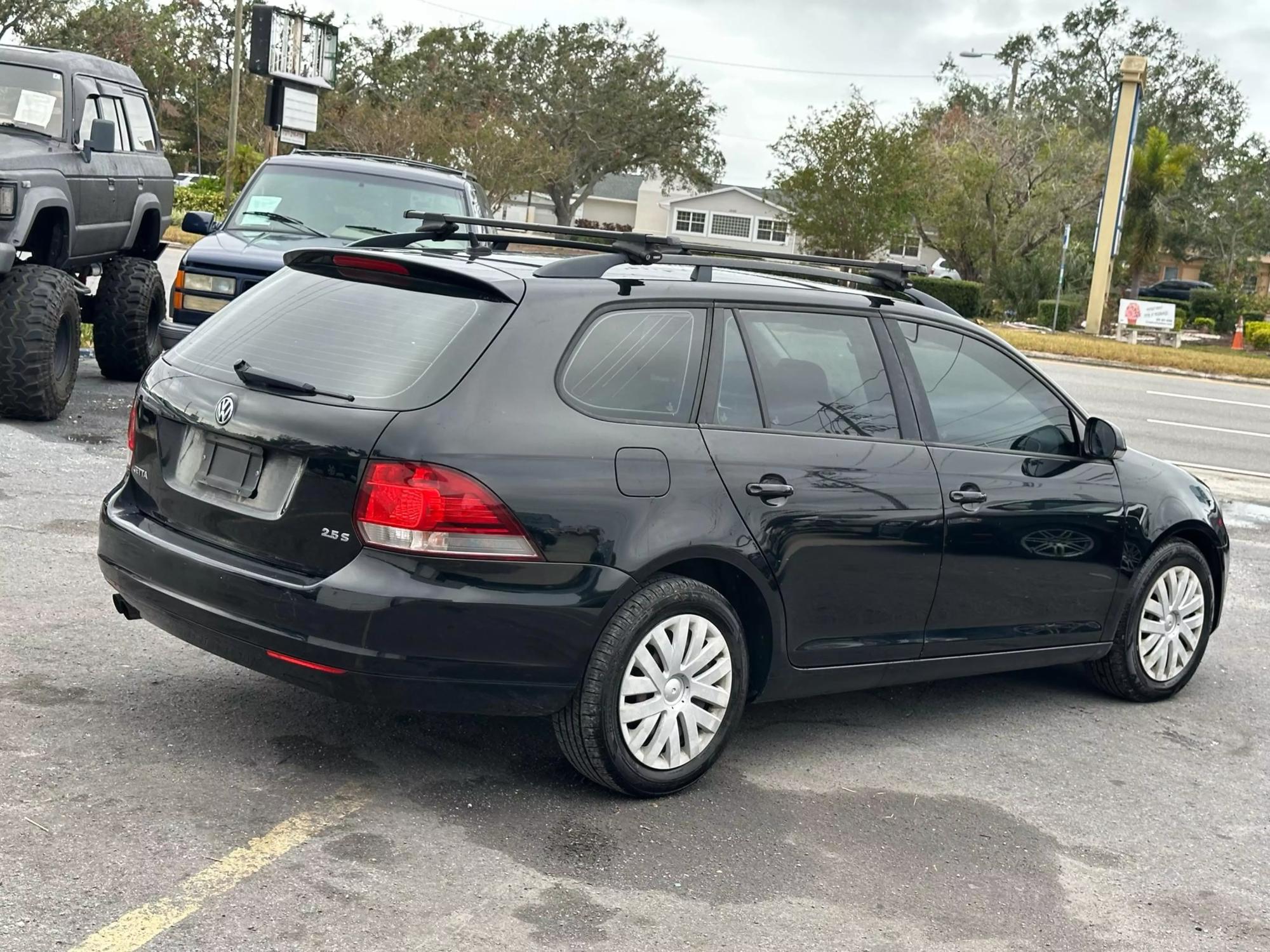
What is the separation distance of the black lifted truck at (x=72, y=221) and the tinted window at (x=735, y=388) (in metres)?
5.94

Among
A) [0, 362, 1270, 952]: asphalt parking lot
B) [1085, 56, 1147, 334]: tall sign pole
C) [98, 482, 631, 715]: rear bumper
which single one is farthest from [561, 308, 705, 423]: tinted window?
[1085, 56, 1147, 334]: tall sign pole

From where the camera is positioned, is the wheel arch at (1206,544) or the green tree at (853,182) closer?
the wheel arch at (1206,544)

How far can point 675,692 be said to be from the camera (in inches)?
181

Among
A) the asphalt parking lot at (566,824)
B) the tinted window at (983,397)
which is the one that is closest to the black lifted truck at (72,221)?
the asphalt parking lot at (566,824)

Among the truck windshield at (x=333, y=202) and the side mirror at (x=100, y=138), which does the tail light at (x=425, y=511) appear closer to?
the side mirror at (x=100, y=138)

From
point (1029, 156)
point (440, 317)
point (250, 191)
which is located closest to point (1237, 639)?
point (440, 317)

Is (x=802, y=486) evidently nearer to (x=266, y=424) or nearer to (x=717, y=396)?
(x=717, y=396)

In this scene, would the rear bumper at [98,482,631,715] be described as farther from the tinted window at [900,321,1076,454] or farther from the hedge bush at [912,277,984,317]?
the hedge bush at [912,277,984,317]

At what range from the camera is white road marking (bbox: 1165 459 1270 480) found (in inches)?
536

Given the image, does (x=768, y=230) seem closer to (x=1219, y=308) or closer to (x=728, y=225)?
(x=728, y=225)

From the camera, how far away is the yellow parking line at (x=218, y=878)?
341 cm

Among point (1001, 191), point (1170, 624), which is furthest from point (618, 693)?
point (1001, 191)

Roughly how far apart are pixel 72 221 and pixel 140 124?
78.6 inches

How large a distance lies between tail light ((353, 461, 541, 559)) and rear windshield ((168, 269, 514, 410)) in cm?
22
